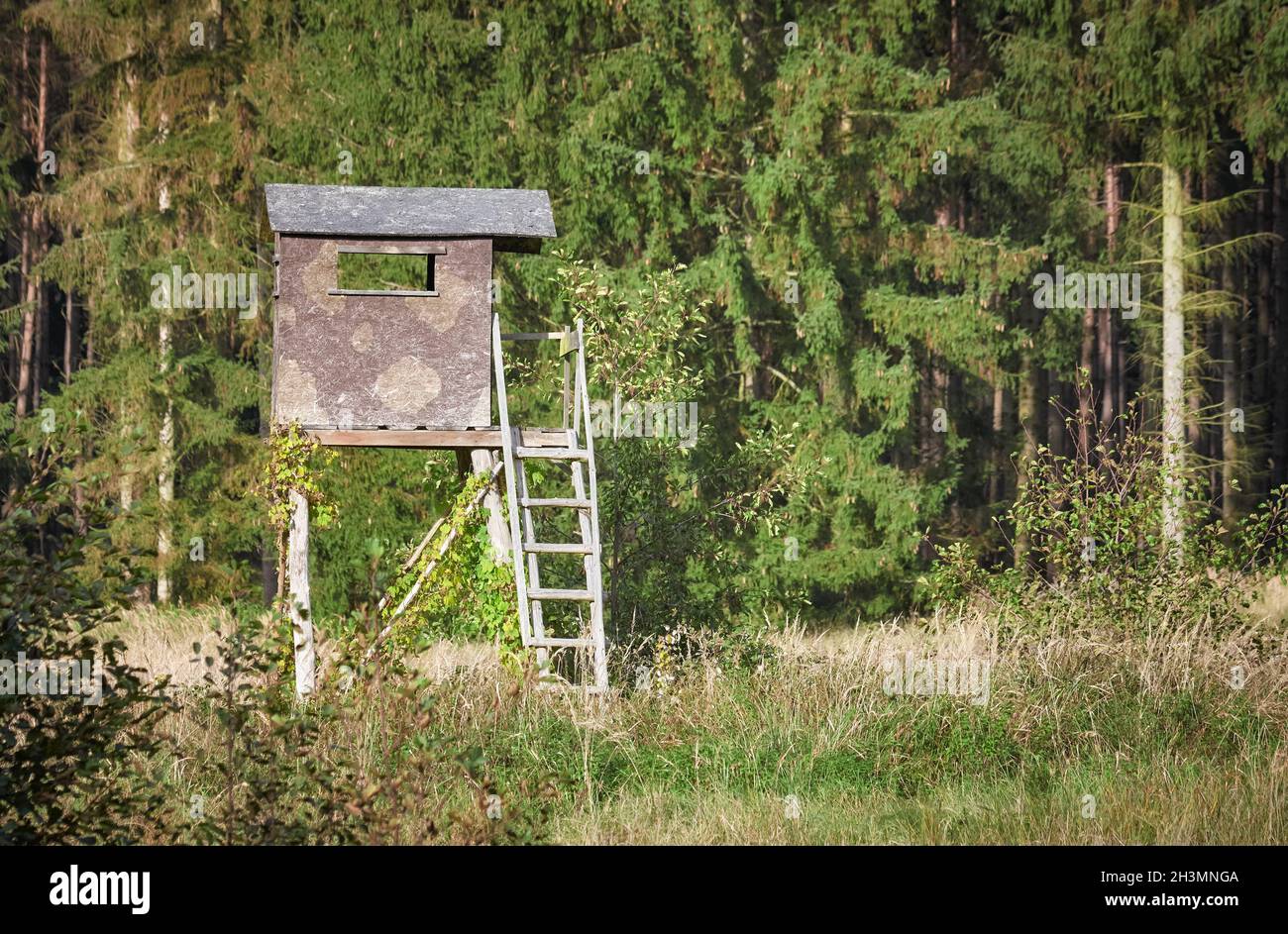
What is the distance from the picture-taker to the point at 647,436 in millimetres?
15109

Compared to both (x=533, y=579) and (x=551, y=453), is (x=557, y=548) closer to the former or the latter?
(x=533, y=579)

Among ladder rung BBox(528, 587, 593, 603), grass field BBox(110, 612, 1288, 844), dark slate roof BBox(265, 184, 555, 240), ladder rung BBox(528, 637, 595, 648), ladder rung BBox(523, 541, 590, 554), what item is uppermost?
dark slate roof BBox(265, 184, 555, 240)

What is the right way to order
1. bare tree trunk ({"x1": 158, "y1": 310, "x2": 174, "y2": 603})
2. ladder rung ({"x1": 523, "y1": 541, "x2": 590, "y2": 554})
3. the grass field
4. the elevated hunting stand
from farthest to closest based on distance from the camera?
bare tree trunk ({"x1": 158, "y1": 310, "x2": 174, "y2": 603}) → the elevated hunting stand → ladder rung ({"x1": 523, "y1": 541, "x2": 590, "y2": 554}) → the grass field

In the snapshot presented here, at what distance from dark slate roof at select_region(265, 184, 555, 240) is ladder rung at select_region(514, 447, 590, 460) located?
1.82 metres

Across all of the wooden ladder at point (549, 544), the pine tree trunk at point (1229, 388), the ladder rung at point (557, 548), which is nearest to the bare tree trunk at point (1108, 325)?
the pine tree trunk at point (1229, 388)

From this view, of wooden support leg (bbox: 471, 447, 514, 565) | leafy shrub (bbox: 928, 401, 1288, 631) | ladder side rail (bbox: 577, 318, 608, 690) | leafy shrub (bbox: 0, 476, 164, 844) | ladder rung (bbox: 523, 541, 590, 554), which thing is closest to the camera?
leafy shrub (bbox: 0, 476, 164, 844)

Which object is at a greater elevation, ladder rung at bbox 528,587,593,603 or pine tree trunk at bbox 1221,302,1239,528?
pine tree trunk at bbox 1221,302,1239,528

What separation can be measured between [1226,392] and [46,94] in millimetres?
23422

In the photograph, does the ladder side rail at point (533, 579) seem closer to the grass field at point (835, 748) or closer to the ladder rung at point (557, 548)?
the ladder rung at point (557, 548)

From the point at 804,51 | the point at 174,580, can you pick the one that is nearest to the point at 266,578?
the point at 174,580

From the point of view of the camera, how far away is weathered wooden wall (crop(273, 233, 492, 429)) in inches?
503

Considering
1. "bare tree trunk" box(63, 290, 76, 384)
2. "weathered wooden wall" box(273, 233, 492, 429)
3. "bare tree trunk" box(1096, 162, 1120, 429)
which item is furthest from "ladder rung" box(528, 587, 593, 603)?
"bare tree trunk" box(63, 290, 76, 384)

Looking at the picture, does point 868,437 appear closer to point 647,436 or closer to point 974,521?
point 974,521

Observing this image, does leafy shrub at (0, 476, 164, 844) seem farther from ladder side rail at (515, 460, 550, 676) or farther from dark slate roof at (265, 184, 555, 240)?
dark slate roof at (265, 184, 555, 240)
